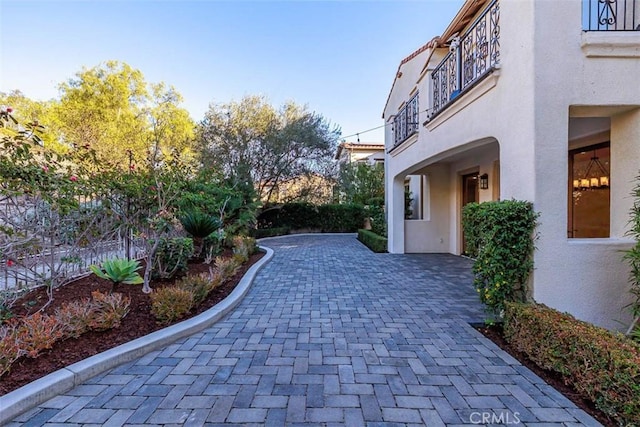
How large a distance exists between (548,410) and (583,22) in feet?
14.8

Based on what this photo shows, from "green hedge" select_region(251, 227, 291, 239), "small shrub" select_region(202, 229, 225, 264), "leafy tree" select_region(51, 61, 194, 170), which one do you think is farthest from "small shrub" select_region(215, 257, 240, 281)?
"leafy tree" select_region(51, 61, 194, 170)

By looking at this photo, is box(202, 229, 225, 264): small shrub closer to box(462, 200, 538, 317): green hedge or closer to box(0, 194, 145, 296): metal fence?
box(0, 194, 145, 296): metal fence

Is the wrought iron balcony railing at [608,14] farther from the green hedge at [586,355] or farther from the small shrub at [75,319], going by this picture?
the small shrub at [75,319]

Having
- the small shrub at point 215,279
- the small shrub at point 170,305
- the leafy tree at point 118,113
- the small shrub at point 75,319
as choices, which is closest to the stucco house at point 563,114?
the small shrub at point 170,305

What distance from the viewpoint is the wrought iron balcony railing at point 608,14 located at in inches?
146

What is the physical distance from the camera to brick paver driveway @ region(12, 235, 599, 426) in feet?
7.38

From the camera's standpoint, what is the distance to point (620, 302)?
11.5 feet

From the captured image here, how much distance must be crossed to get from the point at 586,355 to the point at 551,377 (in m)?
0.49

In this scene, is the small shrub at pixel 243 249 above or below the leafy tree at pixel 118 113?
below

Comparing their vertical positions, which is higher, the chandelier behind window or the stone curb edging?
the chandelier behind window

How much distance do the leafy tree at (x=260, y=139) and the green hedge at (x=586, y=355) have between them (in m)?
13.2

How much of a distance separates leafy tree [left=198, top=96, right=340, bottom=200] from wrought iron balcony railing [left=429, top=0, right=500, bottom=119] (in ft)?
32.2

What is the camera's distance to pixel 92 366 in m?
2.76

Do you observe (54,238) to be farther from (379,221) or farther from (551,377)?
(379,221)
